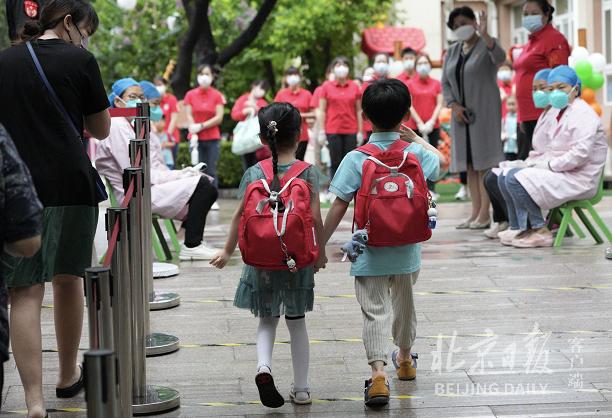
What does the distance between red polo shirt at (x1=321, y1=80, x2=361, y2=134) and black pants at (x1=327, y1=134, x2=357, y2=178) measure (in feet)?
0.25

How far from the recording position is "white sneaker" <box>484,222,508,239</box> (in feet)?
39.0

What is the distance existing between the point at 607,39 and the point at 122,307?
19933 mm

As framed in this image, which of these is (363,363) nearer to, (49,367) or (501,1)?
(49,367)

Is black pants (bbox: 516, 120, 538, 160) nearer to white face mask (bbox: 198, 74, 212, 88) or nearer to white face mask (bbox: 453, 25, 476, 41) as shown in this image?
white face mask (bbox: 453, 25, 476, 41)

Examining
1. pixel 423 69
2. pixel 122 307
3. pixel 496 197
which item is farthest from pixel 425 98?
pixel 122 307

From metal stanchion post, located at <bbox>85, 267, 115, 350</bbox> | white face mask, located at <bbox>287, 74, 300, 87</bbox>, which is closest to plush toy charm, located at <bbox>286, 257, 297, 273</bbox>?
metal stanchion post, located at <bbox>85, 267, 115, 350</bbox>

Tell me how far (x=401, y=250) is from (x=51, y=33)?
192cm

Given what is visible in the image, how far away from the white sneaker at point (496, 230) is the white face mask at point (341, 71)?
545 centimetres

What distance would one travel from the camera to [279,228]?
18.0 feet

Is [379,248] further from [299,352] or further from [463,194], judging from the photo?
[463,194]

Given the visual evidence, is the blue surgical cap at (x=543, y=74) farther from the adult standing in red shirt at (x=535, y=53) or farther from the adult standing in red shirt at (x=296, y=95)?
the adult standing in red shirt at (x=296, y=95)

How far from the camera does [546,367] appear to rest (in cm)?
632

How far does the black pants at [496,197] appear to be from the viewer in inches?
454

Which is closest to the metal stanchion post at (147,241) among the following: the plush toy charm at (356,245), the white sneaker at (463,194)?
the plush toy charm at (356,245)
